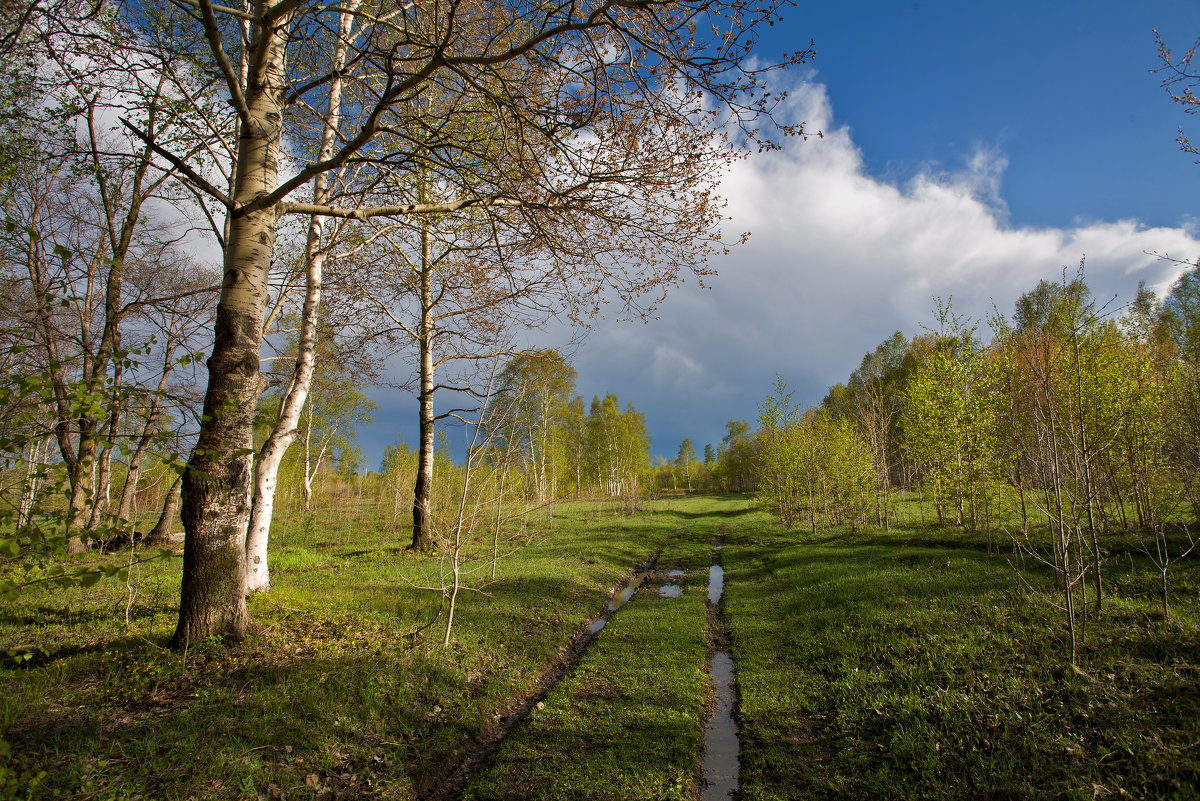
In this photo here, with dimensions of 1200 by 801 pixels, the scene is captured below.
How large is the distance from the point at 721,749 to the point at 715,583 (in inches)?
300

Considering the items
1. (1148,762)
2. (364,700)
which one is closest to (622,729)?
(364,700)

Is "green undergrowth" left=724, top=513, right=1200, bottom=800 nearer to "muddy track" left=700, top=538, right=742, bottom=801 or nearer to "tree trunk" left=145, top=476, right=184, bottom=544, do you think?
"muddy track" left=700, top=538, right=742, bottom=801

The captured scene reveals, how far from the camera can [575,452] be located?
43.5 m

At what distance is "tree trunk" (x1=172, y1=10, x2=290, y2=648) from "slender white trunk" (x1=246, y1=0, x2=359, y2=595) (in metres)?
1.66

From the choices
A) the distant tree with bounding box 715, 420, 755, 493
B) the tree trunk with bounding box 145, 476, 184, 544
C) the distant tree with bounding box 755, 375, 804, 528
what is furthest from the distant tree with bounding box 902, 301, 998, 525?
the distant tree with bounding box 715, 420, 755, 493

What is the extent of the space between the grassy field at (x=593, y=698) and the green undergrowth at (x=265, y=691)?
0.02 metres

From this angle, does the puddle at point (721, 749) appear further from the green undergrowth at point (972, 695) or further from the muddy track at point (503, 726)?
the muddy track at point (503, 726)

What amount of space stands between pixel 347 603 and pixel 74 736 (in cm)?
346

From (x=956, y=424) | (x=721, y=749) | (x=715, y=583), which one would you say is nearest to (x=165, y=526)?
(x=715, y=583)

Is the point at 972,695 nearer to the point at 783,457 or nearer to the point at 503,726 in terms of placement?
the point at 503,726

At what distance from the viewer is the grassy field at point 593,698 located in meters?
3.64

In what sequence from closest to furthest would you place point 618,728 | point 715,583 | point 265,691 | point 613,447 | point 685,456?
point 265,691 → point 618,728 → point 715,583 → point 613,447 → point 685,456

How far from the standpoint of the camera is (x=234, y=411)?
4.55m

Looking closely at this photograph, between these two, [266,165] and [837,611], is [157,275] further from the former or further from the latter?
[837,611]
